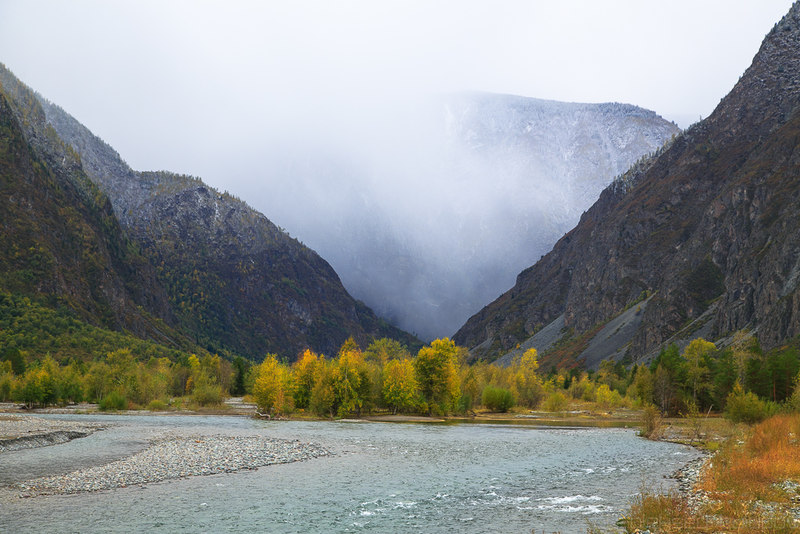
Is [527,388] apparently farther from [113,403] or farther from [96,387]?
[96,387]

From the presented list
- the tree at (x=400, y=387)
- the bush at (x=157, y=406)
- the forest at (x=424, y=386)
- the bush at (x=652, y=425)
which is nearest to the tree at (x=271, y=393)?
the forest at (x=424, y=386)

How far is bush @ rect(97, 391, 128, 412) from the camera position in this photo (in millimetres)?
112438

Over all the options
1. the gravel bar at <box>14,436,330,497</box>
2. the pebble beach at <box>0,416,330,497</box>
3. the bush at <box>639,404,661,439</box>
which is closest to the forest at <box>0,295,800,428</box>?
the bush at <box>639,404,661,439</box>

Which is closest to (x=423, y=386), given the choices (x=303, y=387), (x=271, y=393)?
(x=303, y=387)

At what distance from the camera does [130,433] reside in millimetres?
66438

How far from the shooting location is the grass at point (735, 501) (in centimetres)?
1878

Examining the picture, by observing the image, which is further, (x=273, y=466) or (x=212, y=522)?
(x=273, y=466)

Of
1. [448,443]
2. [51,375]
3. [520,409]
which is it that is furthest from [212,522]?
[51,375]

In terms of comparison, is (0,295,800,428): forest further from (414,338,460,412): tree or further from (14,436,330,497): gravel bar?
(14,436,330,497): gravel bar

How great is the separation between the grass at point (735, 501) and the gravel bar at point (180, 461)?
27.1 m

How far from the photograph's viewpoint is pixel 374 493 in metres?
31.2

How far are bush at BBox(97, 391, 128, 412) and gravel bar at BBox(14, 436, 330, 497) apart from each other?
63222 mm

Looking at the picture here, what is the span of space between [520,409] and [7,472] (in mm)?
108809

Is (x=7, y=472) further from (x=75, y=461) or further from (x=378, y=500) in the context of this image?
(x=378, y=500)
